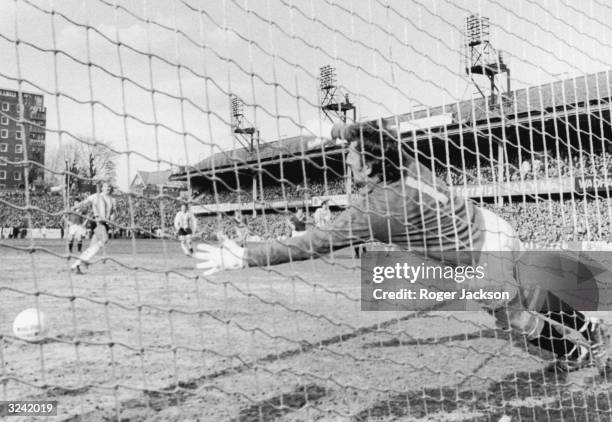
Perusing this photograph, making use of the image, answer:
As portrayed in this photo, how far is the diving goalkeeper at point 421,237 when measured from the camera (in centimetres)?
312

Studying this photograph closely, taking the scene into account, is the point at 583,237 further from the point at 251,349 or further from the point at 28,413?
the point at 28,413

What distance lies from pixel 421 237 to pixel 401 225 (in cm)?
20

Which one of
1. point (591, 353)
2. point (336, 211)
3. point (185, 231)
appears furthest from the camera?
point (336, 211)

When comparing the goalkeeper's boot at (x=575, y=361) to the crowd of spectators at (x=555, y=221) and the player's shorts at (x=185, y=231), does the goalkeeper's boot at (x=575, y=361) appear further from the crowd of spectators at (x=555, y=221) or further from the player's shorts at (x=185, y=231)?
the crowd of spectators at (x=555, y=221)

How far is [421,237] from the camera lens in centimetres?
352

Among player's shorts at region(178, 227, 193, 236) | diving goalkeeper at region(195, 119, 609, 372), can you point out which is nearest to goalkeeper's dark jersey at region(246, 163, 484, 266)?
diving goalkeeper at region(195, 119, 609, 372)

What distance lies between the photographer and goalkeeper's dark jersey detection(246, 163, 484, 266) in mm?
3109

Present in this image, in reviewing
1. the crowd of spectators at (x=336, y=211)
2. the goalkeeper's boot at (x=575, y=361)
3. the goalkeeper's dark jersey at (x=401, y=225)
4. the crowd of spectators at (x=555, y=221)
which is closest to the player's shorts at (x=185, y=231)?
the crowd of spectators at (x=336, y=211)

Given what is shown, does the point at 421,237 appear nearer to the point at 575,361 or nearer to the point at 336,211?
the point at 575,361

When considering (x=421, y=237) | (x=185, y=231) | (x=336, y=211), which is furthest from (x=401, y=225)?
(x=336, y=211)

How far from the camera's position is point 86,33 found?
254cm

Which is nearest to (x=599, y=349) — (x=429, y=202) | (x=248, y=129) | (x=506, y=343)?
(x=506, y=343)

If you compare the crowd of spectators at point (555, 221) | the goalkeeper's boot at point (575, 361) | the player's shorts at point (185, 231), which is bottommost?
the goalkeeper's boot at point (575, 361)

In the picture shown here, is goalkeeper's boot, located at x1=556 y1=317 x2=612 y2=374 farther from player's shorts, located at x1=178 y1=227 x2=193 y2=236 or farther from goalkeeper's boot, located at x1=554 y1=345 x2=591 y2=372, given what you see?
player's shorts, located at x1=178 y1=227 x2=193 y2=236
